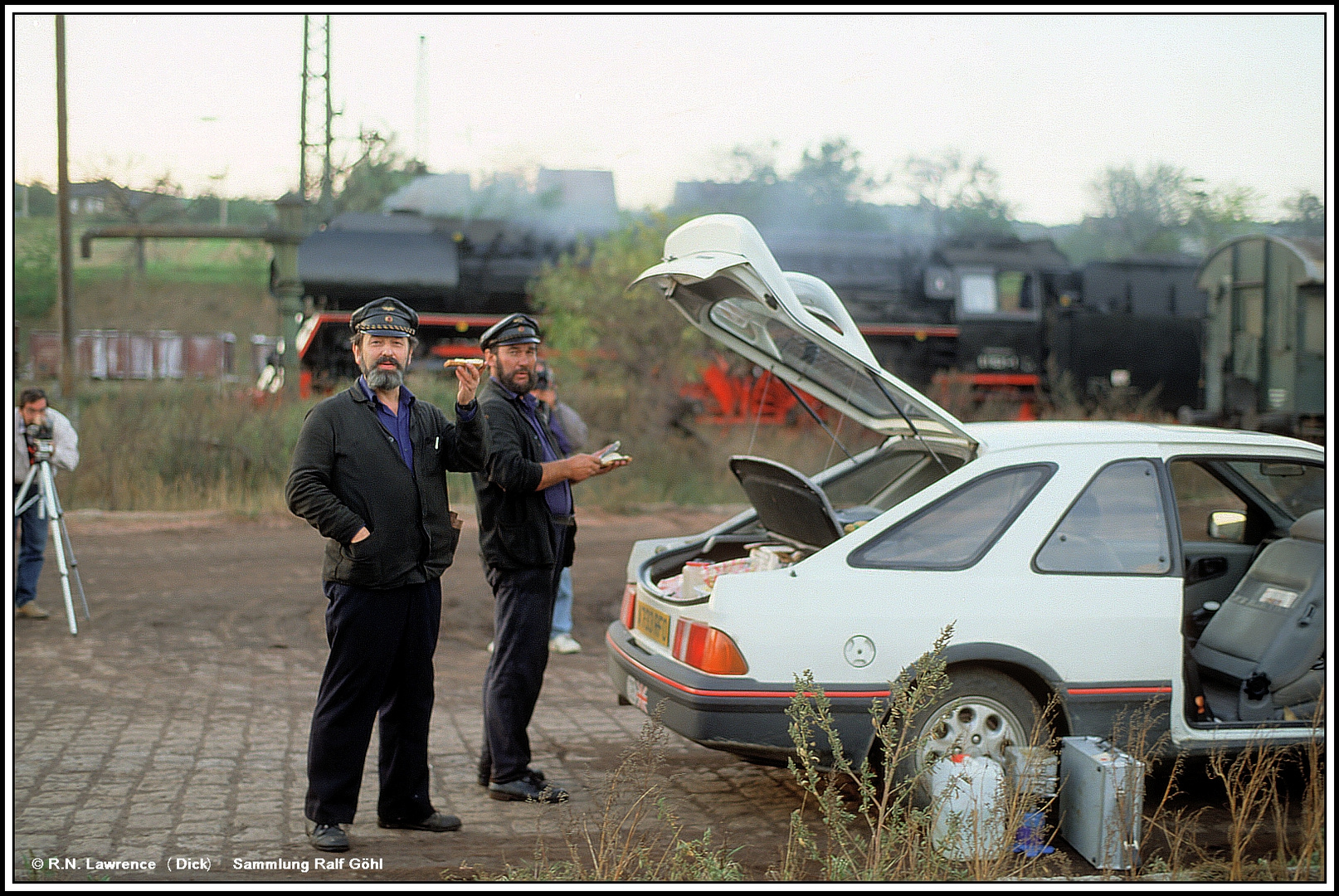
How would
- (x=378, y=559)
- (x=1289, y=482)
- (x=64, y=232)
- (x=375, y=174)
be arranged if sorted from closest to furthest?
(x=378, y=559), (x=1289, y=482), (x=64, y=232), (x=375, y=174)

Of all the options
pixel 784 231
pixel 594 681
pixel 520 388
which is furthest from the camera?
pixel 784 231

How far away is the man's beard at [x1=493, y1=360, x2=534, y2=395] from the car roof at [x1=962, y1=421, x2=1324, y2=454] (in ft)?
6.14

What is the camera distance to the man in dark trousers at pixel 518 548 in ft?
16.7

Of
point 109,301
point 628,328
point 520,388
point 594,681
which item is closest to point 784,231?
point 628,328

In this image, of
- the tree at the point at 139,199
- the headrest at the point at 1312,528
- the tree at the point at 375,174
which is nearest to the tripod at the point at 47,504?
the headrest at the point at 1312,528

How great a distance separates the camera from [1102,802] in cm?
427

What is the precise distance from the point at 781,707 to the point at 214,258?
45.7 m

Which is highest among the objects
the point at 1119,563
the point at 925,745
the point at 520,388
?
the point at 520,388

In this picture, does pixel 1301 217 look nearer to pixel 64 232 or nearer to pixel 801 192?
pixel 801 192

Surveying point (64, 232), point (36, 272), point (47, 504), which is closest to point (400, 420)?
point (47, 504)

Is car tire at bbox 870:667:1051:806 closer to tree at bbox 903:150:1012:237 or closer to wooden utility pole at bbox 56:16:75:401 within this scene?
wooden utility pole at bbox 56:16:75:401

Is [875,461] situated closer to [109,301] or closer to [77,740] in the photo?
[77,740]

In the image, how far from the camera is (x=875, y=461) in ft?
20.1

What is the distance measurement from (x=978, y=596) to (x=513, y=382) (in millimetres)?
2118
